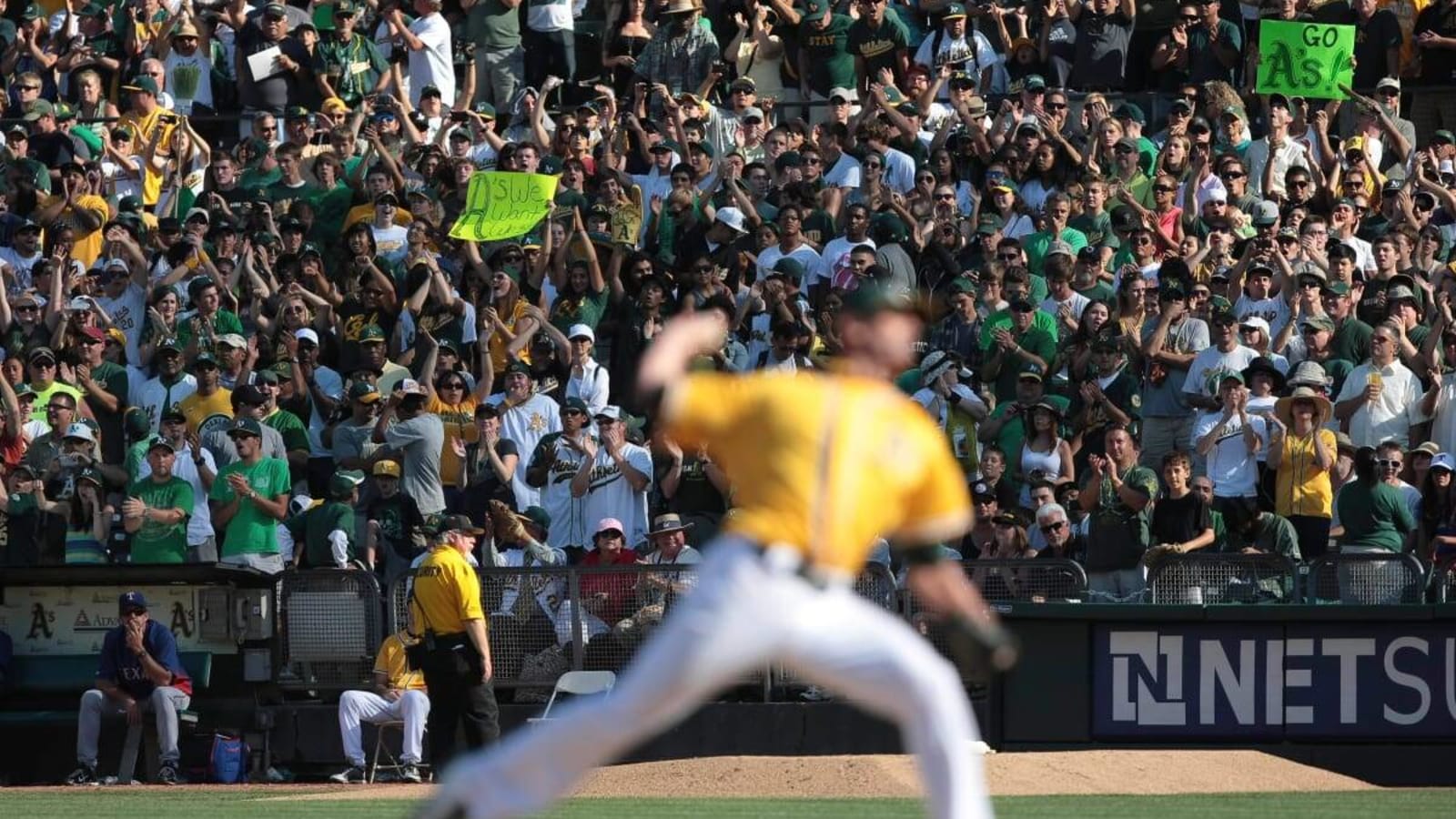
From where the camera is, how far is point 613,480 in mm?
17484

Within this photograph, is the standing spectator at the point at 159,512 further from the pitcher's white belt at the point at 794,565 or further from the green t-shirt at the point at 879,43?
the pitcher's white belt at the point at 794,565

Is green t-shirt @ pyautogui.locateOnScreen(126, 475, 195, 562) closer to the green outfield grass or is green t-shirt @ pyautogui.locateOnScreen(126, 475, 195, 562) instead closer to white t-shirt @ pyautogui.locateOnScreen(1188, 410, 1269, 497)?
the green outfield grass

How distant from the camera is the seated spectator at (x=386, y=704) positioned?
51.5ft

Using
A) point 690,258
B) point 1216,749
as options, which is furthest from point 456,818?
point 690,258

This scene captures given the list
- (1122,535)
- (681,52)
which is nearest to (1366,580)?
(1122,535)

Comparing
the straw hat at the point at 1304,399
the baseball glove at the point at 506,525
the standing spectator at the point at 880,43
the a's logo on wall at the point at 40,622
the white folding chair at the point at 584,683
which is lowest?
the white folding chair at the point at 584,683

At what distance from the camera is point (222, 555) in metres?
17.6

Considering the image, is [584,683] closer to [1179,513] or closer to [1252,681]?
[1179,513]

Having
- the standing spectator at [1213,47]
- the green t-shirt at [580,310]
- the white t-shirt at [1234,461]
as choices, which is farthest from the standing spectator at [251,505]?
the standing spectator at [1213,47]

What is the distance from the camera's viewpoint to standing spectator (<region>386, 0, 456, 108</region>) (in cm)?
2373

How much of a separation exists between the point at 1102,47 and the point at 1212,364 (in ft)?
19.3

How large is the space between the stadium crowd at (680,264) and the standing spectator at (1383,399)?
3 centimetres

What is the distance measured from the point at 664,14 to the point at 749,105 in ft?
Answer: 5.83

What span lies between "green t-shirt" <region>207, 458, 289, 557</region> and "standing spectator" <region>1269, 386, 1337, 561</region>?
7.30 m
